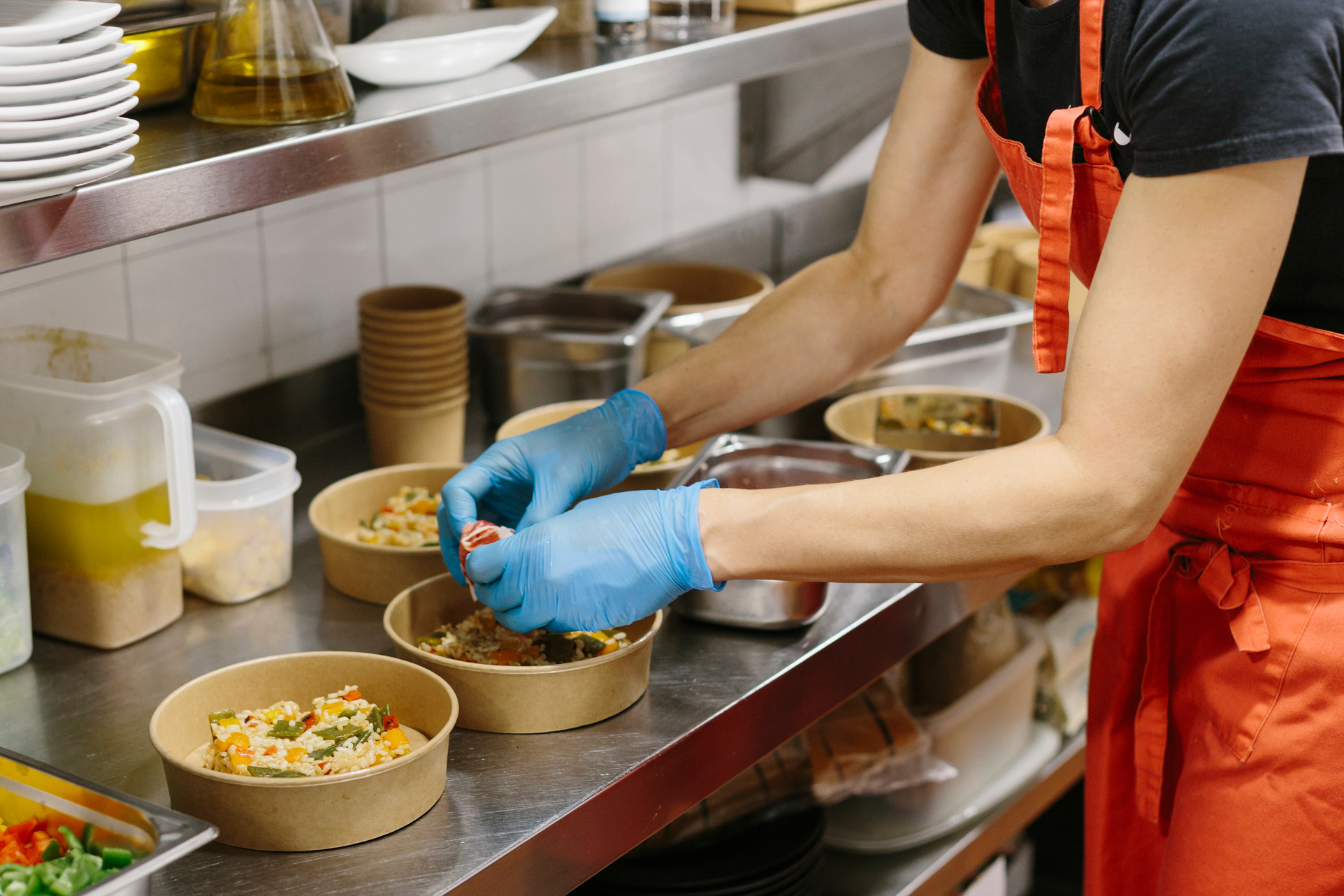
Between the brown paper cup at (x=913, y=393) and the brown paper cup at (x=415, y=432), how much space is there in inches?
21.9

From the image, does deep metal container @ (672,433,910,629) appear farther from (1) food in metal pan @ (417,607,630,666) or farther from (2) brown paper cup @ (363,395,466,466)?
(2) brown paper cup @ (363,395,466,466)

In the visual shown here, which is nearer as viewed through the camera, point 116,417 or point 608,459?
point 116,417

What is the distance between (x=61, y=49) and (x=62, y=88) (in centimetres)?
3

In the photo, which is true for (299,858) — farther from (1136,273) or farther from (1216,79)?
(1216,79)

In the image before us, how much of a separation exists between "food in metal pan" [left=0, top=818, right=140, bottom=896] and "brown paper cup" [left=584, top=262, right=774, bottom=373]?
145 centimetres

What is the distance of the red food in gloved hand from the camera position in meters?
1.30

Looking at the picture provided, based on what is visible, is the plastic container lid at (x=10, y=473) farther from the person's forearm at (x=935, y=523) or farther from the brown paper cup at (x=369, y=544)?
the person's forearm at (x=935, y=523)

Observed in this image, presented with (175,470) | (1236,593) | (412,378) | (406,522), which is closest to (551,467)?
(406,522)

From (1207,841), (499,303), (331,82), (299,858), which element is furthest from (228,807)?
(499,303)

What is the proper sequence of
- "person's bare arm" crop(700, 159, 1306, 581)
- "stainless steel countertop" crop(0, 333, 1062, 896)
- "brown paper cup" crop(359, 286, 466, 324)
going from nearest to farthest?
1. "person's bare arm" crop(700, 159, 1306, 581)
2. "stainless steel countertop" crop(0, 333, 1062, 896)
3. "brown paper cup" crop(359, 286, 466, 324)

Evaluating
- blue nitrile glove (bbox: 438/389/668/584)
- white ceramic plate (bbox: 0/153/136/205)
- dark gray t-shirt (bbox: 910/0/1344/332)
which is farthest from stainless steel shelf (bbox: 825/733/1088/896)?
white ceramic plate (bbox: 0/153/136/205)

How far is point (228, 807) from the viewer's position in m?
1.11

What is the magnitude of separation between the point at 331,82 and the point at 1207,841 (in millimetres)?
1172

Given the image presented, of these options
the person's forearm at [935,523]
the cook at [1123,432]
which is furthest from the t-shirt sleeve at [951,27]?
the person's forearm at [935,523]
